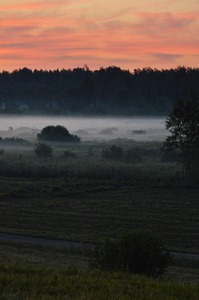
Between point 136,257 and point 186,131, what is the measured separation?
30.3m

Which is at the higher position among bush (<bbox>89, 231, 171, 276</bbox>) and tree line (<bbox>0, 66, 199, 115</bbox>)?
tree line (<bbox>0, 66, 199, 115</bbox>)

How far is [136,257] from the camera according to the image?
11172mm

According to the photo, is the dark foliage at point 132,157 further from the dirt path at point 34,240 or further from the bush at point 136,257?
the bush at point 136,257

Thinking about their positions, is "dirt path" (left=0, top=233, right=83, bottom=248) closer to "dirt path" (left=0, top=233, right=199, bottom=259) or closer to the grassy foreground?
"dirt path" (left=0, top=233, right=199, bottom=259)

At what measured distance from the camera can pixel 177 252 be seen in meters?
19.5

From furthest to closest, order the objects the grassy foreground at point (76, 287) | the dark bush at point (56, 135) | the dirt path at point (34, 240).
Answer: the dark bush at point (56, 135) < the dirt path at point (34, 240) < the grassy foreground at point (76, 287)

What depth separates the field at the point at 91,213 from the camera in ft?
29.7

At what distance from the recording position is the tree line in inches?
5851

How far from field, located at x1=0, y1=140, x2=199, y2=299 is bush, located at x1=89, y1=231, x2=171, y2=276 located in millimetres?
427

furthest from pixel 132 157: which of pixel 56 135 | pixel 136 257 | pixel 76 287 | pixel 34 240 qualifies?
pixel 76 287

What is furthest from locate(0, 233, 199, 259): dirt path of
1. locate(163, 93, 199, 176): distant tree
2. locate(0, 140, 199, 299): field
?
locate(163, 93, 199, 176): distant tree

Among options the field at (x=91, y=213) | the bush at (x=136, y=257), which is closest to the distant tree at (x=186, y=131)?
the field at (x=91, y=213)

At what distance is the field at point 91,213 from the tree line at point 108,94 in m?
102

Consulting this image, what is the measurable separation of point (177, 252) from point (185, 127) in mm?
22328
